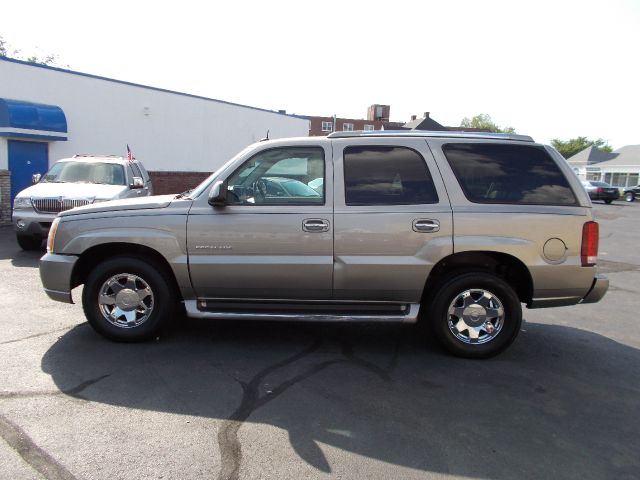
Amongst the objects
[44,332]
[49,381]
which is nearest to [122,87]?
[44,332]

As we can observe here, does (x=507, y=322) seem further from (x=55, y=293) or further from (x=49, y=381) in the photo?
(x=55, y=293)

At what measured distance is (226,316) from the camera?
4.58m

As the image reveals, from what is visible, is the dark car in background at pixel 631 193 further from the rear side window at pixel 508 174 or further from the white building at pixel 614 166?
the rear side window at pixel 508 174

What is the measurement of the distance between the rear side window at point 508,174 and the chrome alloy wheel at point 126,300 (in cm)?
309

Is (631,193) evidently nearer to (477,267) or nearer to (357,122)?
(357,122)

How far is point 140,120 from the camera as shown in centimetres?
1895

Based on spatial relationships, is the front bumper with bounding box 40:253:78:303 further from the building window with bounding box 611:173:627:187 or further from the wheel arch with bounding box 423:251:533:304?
the building window with bounding box 611:173:627:187

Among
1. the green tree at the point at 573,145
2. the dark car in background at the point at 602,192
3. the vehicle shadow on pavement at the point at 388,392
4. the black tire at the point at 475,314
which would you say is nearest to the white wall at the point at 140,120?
the vehicle shadow on pavement at the point at 388,392

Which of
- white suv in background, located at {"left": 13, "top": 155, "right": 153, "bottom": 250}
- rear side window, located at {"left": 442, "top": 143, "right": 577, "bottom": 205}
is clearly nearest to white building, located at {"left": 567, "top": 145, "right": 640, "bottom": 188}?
white suv in background, located at {"left": 13, "top": 155, "right": 153, "bottom": 250}

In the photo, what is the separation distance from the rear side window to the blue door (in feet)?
45.0

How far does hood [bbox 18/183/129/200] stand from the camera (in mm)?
9367

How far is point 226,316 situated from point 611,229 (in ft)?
58.0

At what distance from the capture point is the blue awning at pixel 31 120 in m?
13.9

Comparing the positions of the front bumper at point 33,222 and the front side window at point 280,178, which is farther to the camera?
the front bumper at point 33,222
